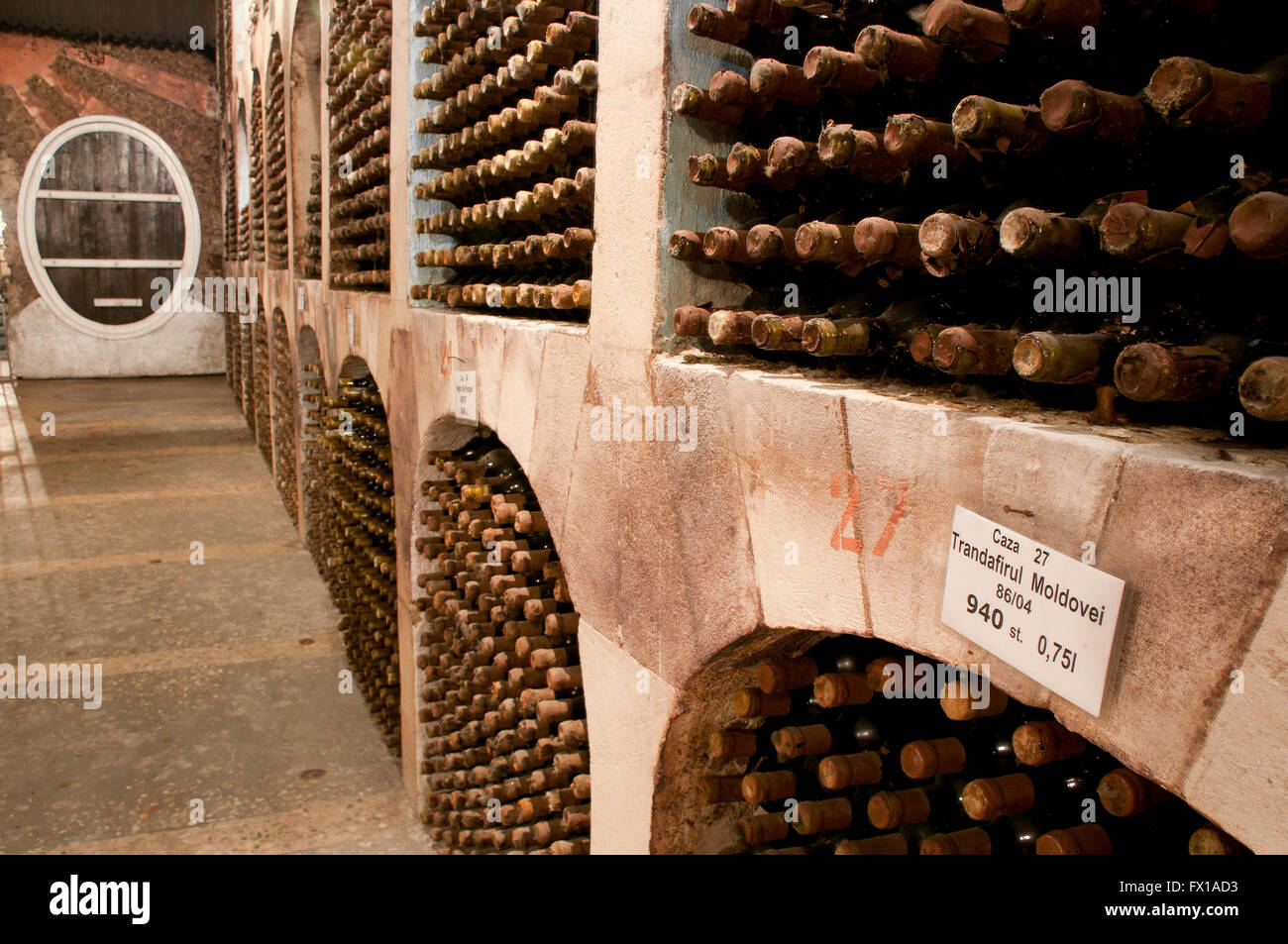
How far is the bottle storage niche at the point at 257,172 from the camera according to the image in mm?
9758

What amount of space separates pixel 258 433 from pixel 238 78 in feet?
15.0

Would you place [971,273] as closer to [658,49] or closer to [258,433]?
[658,49]

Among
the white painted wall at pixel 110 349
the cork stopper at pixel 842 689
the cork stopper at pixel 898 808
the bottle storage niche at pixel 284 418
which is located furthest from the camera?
the white painted wall at pixel 110 349

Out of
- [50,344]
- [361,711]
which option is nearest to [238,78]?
[50,344]

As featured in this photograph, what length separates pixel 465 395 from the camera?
10.6 feet

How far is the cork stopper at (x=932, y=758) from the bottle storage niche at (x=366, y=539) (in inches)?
145

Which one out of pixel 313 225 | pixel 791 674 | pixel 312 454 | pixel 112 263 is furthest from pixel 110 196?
pixel 791 674

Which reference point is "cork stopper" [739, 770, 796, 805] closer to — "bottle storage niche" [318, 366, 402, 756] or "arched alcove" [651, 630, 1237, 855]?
"arched alcove" [651, 630, 1237, 855]

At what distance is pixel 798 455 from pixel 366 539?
164 inches

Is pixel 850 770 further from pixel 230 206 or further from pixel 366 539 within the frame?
pixel 230 206

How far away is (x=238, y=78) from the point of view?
1169 cm

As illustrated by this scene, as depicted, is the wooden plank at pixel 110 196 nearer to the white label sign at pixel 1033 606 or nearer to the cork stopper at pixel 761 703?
the cork stopper at pixel 761 703

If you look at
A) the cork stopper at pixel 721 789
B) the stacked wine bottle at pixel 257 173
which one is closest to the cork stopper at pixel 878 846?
the cork stopper at pixel 721 789
